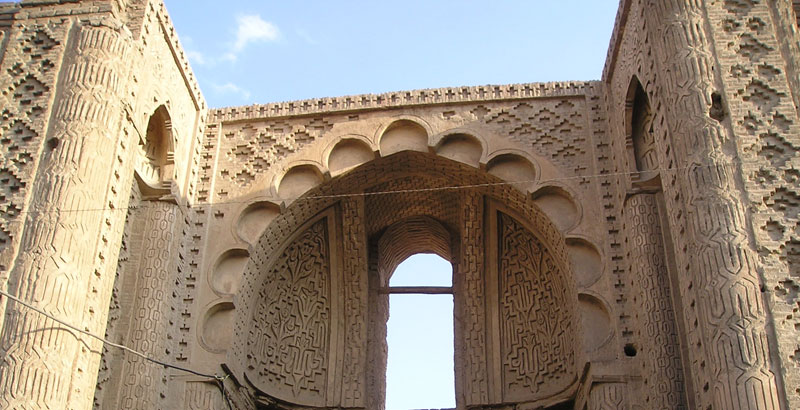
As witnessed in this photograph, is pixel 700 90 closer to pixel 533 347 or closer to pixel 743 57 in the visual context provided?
pixel 743 57

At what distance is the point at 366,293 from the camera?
12953mm

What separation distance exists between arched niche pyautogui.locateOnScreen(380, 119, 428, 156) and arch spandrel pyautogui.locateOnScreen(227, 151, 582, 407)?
0.34 feet

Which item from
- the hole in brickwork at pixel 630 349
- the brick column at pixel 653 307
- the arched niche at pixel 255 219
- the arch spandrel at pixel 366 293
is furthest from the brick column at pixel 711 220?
the arched niche at pixel 255 219

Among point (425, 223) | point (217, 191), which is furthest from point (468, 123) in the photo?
point (217, 191)

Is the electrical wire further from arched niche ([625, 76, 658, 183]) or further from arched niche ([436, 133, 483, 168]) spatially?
arched niche ([625, 76, 658, 183])

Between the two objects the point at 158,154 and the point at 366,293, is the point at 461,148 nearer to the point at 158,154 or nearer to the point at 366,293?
the point at 366,293

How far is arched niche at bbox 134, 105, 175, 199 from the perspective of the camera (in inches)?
433

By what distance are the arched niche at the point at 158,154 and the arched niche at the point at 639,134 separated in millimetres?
4686

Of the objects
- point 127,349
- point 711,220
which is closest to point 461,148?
point 711,220

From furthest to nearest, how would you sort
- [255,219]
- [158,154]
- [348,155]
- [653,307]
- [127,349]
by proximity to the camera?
[348,155]
[255,219]
[158,154]
[653,307]
[127,349]

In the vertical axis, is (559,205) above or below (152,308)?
above

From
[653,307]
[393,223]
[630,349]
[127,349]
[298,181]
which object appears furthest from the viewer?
[393,223]

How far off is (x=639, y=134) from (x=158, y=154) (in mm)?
4973

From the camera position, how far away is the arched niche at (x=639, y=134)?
10.6 meters
